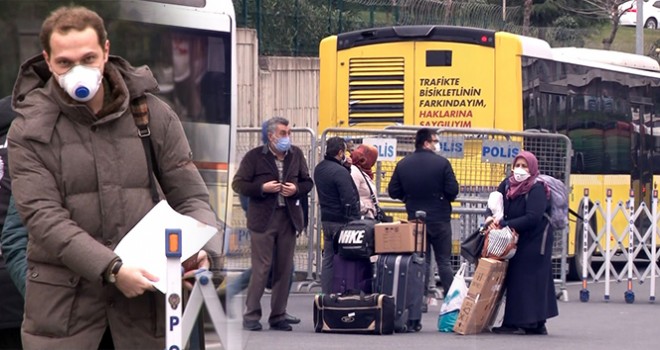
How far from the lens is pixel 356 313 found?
1225 cm

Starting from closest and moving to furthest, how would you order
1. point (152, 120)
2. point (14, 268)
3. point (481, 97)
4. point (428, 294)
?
1. point (152, 120)
2. point (14, 268)
3. point (428, 294)
4. point (481, 97)

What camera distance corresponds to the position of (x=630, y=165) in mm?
21828

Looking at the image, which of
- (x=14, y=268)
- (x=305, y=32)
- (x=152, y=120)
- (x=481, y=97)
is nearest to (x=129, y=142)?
(x=152, y=120)

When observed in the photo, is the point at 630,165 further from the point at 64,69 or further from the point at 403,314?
the point at 64,69

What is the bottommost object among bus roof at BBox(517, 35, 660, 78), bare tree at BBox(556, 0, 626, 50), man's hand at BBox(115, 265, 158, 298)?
man's hand at BBox(115, 265, 158, 298)

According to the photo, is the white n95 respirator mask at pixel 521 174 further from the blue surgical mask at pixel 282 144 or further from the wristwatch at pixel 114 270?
the wristwatch at pixel 114 270

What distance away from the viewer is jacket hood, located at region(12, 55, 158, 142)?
424cm

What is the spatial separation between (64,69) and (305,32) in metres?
20.0

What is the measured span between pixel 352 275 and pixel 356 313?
26.1 inches

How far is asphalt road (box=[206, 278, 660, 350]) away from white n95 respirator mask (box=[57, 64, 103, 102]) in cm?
675

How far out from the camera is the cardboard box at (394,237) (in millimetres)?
12547

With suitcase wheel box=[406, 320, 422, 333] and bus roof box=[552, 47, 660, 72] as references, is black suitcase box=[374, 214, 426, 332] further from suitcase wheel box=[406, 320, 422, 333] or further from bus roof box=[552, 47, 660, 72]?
bus roof box=[552, 47, 660, 72]

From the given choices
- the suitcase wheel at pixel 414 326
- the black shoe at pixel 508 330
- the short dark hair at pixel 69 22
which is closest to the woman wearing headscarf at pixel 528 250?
the black shoe at pixel 508 330

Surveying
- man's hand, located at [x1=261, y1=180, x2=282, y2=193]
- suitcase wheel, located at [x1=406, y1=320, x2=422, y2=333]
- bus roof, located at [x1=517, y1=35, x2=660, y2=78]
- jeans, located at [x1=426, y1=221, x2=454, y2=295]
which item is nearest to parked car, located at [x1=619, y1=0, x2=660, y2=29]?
bus roof, located at [x1=517, y1=35, x2=660, y2=78]
